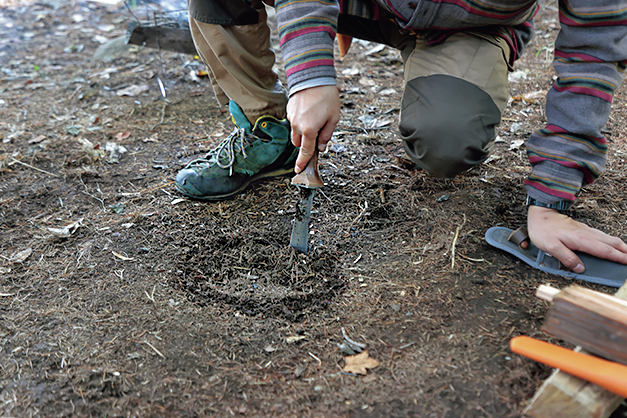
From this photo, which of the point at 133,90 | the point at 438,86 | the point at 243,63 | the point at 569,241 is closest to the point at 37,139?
the point at 133,90

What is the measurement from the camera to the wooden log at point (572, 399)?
3.71 ft

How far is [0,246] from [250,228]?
1384mm

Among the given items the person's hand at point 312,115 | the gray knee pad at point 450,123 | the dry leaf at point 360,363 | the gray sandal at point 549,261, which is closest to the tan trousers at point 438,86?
the gray knee pad at point 450,123

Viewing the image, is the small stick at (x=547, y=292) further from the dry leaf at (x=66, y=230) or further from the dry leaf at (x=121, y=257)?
the dry leaf at (x=66, y=230)

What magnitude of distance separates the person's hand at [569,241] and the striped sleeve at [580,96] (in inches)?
3.9

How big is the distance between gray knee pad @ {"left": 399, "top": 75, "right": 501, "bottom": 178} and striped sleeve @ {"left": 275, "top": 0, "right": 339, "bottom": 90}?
2.07ft

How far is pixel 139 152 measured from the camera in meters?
3.30

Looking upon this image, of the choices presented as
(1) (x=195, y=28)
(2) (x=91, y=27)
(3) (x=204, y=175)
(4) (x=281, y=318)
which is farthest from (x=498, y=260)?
(2) (x=91, y=27)

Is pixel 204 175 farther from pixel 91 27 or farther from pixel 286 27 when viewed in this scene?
pixel 91 27

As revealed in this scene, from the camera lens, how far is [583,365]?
115 cm

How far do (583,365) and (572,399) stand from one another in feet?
0.31

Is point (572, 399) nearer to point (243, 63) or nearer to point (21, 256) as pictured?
point (243, 63)

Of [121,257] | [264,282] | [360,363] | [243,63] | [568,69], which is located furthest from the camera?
[243,63]

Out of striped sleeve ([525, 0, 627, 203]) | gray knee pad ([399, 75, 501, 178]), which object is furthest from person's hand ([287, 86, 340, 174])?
striped sleeve ([525, 0, 627, 203])
